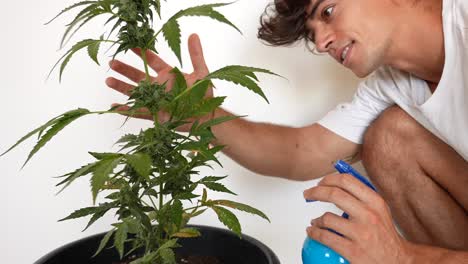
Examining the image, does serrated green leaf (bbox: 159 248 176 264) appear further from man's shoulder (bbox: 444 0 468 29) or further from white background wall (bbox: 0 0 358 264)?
white background wall (bbox: 0 0 358 264)

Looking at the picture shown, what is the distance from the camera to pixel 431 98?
138 centimetres

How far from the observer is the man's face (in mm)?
1400

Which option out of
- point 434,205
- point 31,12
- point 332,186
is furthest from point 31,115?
point 434,205

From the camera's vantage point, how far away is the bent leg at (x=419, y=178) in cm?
144

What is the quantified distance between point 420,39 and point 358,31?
0.15 metres

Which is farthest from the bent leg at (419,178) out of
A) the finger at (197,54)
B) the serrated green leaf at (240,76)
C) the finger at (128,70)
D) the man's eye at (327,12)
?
the serrated green leaf at (240,76)

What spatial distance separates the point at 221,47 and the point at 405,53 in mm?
618

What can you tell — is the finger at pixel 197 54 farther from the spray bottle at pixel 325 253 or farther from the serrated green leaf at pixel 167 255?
the serrated green leaf at pixel 167 255

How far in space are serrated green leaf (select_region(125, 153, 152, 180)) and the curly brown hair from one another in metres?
0.92

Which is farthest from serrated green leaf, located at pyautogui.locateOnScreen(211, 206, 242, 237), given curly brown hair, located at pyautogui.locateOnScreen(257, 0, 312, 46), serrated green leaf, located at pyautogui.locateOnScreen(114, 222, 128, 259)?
curly brown hair, located at pyautogui.locateOnScreen(257, 0, 312, 46)

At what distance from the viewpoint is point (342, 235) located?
1169mm

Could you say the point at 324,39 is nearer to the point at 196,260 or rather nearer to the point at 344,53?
the point at 344,53

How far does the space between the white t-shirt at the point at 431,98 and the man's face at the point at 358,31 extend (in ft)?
0.49

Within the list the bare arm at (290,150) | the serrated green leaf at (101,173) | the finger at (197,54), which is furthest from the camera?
the bare arm at (290,150)
